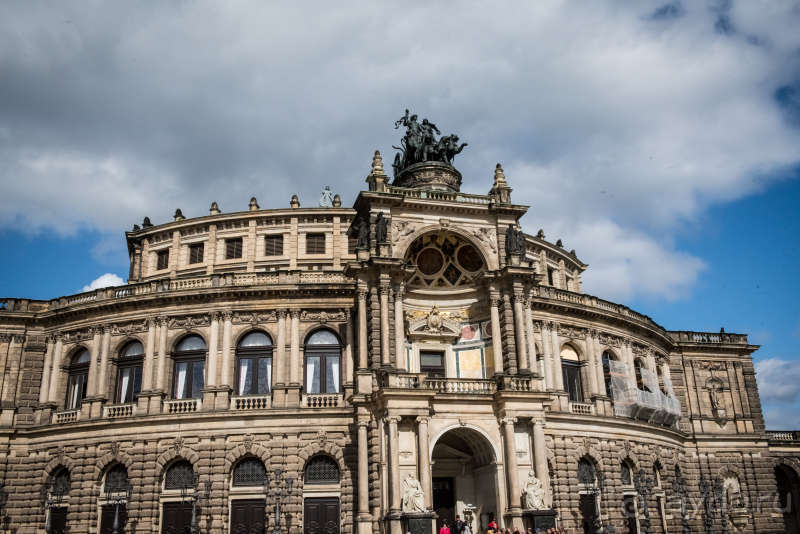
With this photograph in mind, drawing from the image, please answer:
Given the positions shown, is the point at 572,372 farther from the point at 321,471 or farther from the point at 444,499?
the point at 321,471

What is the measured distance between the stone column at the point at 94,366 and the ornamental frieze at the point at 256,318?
27.0 feet

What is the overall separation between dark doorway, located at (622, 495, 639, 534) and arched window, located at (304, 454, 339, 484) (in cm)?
1739

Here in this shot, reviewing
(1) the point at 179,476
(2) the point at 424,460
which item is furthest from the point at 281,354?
(2) the point at 424,460

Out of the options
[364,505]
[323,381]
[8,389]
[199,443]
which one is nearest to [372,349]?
[323,381]

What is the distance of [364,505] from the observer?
3469 centimetres

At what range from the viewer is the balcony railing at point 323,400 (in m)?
38.6

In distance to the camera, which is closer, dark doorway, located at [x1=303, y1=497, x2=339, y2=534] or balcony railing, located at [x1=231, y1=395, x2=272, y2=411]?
dark doorway, located at [x1=303, y1=497, x2=339, y2=534]

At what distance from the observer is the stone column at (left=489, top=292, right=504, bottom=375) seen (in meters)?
37.2

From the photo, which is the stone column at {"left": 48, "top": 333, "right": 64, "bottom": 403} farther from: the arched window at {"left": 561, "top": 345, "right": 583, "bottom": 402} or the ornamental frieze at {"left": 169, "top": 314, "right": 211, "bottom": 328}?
the arched window at {"left": 561, "top": 345, "right": 583, "bottom": 402}

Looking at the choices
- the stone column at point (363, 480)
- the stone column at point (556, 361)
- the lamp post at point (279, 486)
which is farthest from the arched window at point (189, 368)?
the stone column at point (556, 361)

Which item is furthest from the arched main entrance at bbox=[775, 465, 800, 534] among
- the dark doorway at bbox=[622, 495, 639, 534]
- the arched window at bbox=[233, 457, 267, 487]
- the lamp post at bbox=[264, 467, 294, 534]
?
the arched window at bbox=[233, 457, 267, 487]

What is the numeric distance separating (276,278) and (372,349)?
321 inches

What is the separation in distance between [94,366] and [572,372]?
27952 mm

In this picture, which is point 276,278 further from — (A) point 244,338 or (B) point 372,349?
(B) point 372,349
